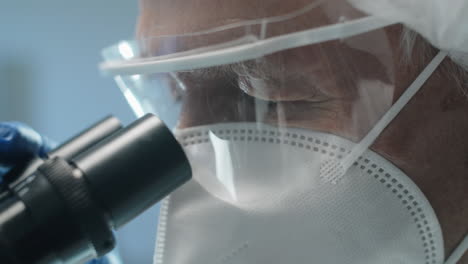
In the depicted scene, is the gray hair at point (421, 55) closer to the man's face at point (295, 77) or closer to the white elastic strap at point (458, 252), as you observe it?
the man's face at point (295, 77)

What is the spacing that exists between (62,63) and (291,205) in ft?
4.26

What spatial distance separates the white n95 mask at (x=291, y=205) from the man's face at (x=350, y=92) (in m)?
0.02

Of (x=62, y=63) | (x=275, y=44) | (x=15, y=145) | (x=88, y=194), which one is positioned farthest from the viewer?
(x=62, y=63)

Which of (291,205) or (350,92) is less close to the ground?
(350,92)

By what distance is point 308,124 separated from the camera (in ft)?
2.14

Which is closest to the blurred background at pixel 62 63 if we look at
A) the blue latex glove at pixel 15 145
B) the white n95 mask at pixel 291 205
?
the blue latex glove at pixel 15 145

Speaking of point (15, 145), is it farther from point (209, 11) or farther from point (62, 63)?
point (62, 63)

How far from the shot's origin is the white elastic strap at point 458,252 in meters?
0.65

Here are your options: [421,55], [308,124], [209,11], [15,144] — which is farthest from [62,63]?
[421,55]

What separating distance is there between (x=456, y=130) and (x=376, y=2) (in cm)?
22

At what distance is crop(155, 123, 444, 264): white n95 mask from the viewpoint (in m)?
0.65

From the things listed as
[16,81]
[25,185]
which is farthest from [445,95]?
[16,81]

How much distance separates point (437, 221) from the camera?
646 mm

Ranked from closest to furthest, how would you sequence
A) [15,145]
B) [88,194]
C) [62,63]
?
[88,194]
[15,145]
[62,63]
